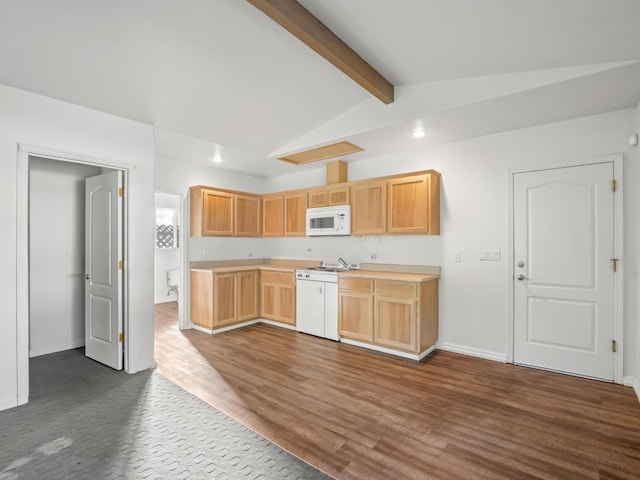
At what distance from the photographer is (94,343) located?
371 cm

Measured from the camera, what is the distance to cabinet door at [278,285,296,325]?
191 inches

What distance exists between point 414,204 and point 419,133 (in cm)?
83

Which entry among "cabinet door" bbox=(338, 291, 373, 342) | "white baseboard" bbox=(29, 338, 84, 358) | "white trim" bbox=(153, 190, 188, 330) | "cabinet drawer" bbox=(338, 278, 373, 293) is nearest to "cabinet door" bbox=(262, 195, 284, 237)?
"white trim" bbox=(153, 190, 188, 330)

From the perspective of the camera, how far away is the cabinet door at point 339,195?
4613mm

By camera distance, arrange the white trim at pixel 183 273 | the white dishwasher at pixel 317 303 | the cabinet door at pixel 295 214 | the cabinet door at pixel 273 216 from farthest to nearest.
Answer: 1. the cabinet door at pixel 273 216
2. the cabinet door at pixel 295 214
3. the white trim at pixel 183 273
4. the white dishwasher at pixel 317 303

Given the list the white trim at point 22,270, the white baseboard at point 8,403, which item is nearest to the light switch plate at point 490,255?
the white trim at point 22,270

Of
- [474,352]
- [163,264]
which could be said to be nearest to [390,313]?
[474,352]

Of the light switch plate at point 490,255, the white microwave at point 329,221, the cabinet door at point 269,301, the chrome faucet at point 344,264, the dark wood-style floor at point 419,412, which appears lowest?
the dark wood-style floor at point 419,412

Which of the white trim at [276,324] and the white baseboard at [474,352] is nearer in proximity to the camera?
the white baseboard at [474,352]

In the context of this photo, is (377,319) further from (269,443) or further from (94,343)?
(94,343)

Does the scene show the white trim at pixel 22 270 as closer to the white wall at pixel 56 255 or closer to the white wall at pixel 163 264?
the white wall at pixel 56 255

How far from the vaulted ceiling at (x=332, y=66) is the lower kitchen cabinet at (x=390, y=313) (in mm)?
1770

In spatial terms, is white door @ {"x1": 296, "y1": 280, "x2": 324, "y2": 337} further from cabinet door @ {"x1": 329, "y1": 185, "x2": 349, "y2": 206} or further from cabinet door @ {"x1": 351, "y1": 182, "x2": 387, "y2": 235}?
cabinet door @ {"x1": 329, "y1": 185, "x2": 349, "y2": 206}

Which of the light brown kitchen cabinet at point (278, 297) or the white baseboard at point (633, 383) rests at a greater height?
the light brown kitchen cabinet at point (278, 297)
